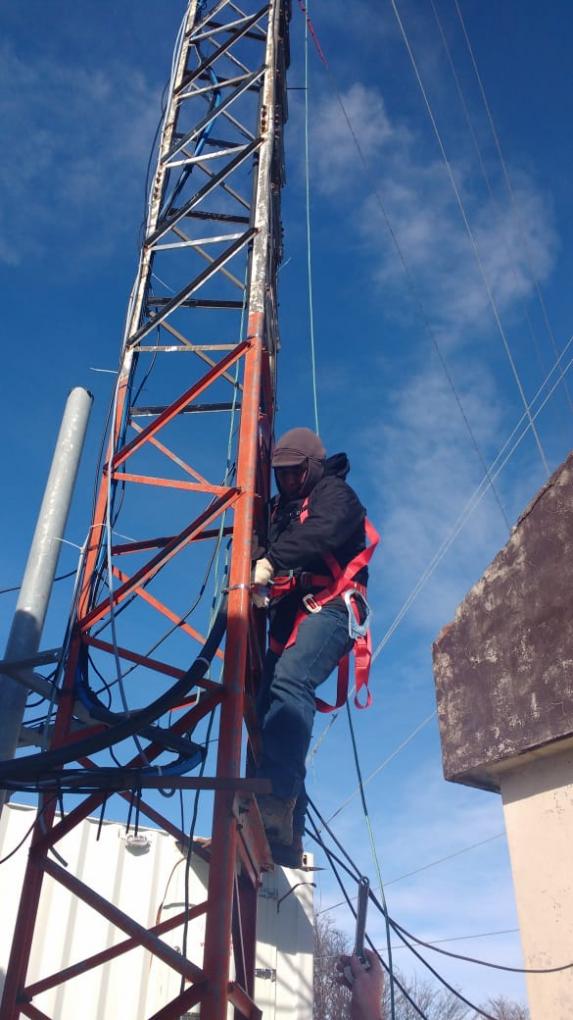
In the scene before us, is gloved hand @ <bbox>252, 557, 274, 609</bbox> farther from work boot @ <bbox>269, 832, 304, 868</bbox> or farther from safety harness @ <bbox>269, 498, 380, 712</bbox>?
work boot @ <bbox>269, 832, 304, 868</bbox>

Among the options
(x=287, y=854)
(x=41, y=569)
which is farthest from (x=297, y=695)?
(x=41, y=569)

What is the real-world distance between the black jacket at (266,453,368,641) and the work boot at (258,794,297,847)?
1.20 m

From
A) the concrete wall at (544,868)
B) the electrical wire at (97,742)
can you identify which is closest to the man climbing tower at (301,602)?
the electrical wire at (97,742)

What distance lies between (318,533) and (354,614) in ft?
1.80

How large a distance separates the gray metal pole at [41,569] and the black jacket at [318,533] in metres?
1.36

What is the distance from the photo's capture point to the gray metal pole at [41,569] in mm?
3572

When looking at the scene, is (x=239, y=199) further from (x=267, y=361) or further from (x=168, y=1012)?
(x=168, y=1012)

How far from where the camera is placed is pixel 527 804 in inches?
172

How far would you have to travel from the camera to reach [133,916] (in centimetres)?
663

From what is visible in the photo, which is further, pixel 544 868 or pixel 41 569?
pixel 544 868

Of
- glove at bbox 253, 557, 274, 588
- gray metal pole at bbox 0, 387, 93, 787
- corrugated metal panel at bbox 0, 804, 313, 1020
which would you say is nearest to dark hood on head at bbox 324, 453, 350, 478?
glove at bbox 253, 557, 274, 588

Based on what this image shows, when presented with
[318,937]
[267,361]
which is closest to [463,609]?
[267,361]

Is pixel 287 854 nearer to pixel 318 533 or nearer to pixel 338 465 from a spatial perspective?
pixel 318 533

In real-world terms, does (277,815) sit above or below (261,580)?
below
